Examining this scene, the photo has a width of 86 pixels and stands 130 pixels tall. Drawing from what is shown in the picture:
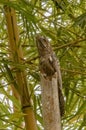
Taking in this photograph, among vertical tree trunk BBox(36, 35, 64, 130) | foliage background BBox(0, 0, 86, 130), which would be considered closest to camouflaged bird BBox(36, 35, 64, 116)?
vertical tree trunk BBox(36, 35, 64, 130)

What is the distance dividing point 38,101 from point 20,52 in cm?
15

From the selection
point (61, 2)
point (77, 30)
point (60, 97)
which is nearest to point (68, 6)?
point (61, 2)

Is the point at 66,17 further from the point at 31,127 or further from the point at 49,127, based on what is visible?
the point at 49,127

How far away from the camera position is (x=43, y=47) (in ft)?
2.23

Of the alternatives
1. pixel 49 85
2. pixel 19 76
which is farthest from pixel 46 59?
pixel 19 76

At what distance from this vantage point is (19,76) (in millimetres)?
952

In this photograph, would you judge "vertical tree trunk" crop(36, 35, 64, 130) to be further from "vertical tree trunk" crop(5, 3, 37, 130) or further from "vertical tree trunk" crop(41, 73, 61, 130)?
"vertical tree trunk" crop(5, 3, 37, 130)

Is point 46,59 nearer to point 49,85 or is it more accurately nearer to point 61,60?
point 49,85

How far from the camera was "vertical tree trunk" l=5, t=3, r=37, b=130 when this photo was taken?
90 cm

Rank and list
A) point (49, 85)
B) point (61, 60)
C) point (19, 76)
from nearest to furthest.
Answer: point (49, 85) → point (19, 76) → point (61, 60)

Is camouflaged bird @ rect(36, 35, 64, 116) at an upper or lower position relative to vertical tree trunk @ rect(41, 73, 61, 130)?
upper

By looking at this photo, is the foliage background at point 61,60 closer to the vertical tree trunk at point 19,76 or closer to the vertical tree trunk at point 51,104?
the vertical tree trunk at point 19,76

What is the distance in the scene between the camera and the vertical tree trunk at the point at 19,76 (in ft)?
2.97

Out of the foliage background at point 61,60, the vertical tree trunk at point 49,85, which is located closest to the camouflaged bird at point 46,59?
the vertical tree trunk at point 49,85
